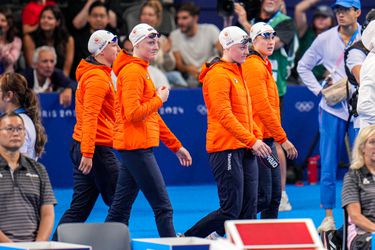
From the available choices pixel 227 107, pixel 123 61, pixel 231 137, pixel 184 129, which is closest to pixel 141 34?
pixel 123 61

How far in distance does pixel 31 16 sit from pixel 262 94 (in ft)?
19.8

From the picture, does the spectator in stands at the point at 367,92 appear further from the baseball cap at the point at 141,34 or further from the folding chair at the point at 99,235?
the folding chair at the point at 99,235

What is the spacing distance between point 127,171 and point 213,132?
0.76 m

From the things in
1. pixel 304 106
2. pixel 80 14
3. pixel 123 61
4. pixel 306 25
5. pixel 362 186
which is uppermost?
pixel 123 61

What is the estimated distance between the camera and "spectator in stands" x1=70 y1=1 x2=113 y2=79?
14766 millimetres

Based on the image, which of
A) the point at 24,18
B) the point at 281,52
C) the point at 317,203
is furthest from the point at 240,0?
the point at 24,18

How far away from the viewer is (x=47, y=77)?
46.2 feet

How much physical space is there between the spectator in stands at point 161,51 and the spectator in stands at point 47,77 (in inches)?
51.7

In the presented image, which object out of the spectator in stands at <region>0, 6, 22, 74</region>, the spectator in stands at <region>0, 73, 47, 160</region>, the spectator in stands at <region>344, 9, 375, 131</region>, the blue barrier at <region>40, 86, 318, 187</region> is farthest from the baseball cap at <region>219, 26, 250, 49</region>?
the spectator in stands at <region>0, 6, 22, 74</region>

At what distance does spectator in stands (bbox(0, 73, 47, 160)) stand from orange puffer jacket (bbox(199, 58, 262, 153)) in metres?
1.36

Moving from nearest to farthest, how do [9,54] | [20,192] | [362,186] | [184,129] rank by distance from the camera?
[20,192], [362,186], [9,54], [184,129]

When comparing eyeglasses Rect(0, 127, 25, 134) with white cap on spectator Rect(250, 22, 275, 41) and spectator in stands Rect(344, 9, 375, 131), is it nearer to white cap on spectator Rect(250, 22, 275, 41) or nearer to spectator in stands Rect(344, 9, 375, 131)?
white cap on spectator Rect(250, 22, 275, 41)

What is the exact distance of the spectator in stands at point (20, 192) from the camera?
25.7ft

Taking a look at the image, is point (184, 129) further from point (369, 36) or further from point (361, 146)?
point (361, 146)
